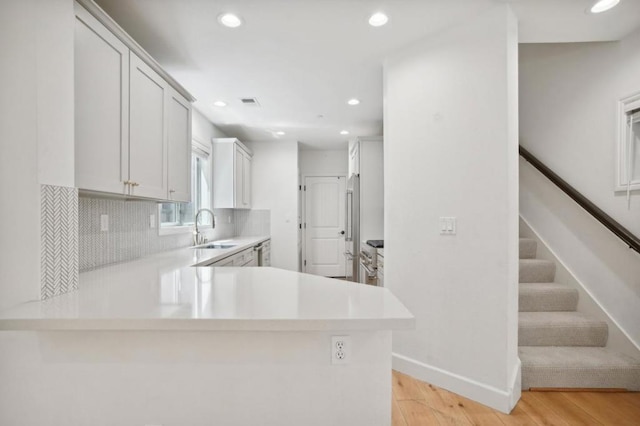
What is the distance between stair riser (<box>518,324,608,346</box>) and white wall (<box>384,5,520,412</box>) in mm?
452

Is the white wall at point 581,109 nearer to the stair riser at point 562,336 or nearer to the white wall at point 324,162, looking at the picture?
the stair riser at point 562,336

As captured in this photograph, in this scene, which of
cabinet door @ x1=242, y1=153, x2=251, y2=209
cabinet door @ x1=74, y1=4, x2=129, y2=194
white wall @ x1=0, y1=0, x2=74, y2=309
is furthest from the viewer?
cabinet door @ x1=242, y1=153, x2=251, y2=209

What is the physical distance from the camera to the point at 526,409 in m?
1.91

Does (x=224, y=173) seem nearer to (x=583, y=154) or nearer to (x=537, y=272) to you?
(x=537, y=272)

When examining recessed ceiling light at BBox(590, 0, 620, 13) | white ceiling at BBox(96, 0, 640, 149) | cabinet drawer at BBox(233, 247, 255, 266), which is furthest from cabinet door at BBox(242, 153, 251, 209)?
recessed ceiling light at BBox(590, 0, 620, 13)

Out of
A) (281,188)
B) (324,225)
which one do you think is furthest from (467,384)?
(324,225)

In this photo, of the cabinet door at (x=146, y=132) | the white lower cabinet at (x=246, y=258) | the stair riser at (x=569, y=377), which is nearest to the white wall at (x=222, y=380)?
the cabinet door at (x=146, y=132)

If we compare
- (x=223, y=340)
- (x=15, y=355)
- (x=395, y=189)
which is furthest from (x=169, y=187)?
(x=395, y=189)

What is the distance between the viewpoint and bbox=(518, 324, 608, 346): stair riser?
2.33 meters

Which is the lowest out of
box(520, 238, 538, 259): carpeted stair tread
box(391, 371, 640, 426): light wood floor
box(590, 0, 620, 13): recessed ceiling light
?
box(391, 371, 640, 426): light wood floor

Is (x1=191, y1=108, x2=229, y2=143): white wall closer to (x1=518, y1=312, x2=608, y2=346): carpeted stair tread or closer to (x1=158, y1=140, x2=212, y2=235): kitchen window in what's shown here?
(x1=158, y1=140, x2=212, y2=235): kitchen window

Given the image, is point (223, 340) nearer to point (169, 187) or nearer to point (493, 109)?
point (169, 187)

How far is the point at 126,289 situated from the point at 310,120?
339cm

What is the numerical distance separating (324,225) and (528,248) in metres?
3.78
